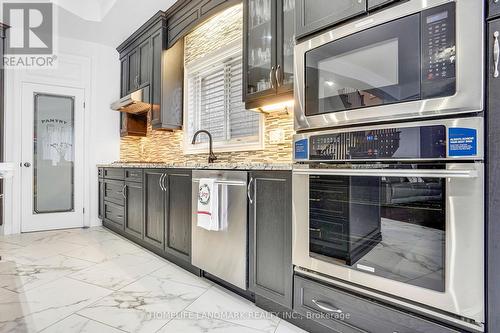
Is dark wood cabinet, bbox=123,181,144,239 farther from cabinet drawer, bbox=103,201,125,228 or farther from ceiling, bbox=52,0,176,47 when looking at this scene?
ceiling, bbox=52,0,176,47

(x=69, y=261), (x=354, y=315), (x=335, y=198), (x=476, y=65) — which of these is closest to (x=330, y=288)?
(x=354, y=315)

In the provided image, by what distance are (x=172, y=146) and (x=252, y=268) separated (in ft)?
8.57

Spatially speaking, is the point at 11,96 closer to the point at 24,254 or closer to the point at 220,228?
the point at 24,254

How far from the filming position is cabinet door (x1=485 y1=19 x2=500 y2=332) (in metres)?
1.03

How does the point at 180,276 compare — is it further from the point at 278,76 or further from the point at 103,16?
the point at 103,16

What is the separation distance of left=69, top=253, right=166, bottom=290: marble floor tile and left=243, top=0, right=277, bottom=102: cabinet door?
5.84 feet

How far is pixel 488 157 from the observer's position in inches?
41.7

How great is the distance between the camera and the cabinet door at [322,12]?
1433 millimetres

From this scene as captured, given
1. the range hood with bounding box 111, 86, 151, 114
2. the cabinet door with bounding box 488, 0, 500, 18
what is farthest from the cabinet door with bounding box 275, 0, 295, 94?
the range hood with bounding box 111, 86, 151, 114

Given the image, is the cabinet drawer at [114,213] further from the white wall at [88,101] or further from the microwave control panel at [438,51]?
the microwave control panel at [438,51]

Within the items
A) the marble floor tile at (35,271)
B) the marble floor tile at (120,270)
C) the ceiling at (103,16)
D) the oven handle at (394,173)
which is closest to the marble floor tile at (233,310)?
the marble floor tile at (120,270)

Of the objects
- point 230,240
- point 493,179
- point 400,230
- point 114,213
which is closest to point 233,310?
point 230,240

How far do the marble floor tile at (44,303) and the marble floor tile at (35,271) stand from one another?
0.11 meters

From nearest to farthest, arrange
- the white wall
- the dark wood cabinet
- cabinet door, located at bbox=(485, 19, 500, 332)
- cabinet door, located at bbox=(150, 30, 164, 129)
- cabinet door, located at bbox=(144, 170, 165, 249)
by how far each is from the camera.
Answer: cabinet door, located at bbox=(485, 19, 500, 332) → cabinet door, located at bbox=(144, 170, 165, 249) → the dark wood cabinet → cabinet door, located at bbox=(150, 30, 164, 129) → the white wall
